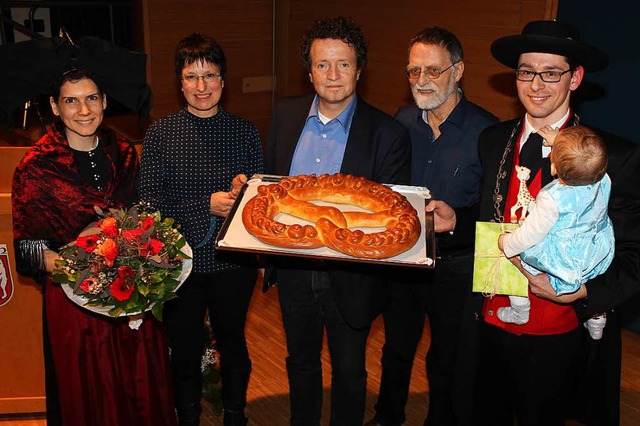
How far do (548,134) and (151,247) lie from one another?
140 centimetres

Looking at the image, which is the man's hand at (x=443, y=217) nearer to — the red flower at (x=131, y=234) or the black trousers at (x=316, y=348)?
the black trousers at (x=316, y=348)

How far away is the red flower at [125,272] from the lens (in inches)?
84.2

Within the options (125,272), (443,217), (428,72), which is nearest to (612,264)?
(443,217)

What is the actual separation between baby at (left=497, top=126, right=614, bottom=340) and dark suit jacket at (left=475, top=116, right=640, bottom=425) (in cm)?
9

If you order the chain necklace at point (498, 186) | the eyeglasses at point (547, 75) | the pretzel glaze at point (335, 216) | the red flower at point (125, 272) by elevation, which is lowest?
the red flower at point (125, 272)

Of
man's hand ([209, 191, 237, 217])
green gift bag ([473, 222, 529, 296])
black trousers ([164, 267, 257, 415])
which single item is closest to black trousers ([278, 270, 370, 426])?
black trousers ([164, 267, 257, 415])

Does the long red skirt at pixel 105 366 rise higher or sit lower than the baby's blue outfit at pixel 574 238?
lower

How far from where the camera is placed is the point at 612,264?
2.11 meters

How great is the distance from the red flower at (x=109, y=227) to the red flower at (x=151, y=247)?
107mm

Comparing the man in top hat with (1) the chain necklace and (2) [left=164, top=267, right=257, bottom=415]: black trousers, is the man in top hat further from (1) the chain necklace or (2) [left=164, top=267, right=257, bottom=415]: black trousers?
(2) [left=164, top=267, right=257, bottom=415]: black trousers

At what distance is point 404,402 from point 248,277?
3.43 feet

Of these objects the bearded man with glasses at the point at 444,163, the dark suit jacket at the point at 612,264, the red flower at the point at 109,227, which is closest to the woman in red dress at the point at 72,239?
the red flower at the point at 109,227

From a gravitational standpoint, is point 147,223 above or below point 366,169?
below

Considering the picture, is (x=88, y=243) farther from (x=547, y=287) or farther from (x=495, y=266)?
(x=547, y=287)
